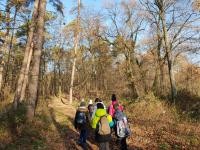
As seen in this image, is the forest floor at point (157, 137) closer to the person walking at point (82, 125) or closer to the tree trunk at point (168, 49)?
the person walking at point (82, 125)

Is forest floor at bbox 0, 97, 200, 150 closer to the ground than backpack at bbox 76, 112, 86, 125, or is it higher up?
closer to the ground

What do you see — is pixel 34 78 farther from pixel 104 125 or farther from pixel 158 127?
pixel 104 125

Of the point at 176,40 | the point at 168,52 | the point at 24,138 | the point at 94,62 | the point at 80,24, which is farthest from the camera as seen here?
the point at 94,62

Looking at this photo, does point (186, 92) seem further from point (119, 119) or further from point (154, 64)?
point (119, 119)

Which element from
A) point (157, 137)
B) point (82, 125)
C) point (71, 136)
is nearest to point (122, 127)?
point (82, 125)

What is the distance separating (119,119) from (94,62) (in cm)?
4667

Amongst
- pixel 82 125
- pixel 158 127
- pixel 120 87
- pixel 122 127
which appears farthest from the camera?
pixel 120 87

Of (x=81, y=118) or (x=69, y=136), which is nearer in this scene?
(x=81, y=118)

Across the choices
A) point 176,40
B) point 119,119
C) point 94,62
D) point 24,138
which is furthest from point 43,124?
point 94,62

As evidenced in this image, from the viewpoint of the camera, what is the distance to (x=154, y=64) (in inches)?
1588

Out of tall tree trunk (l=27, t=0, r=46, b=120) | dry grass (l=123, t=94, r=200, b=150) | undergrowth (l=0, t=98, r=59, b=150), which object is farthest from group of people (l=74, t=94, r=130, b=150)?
tall tree trunk (l=27, t=0, r=46, b=120)

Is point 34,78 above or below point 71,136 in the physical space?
above

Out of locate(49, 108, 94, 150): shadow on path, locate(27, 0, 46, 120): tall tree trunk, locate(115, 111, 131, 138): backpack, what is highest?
locate(27, 0, 46, 120): tall tree trunk

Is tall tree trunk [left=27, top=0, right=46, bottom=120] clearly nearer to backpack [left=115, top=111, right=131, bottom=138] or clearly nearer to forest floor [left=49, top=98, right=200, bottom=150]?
forest floor [left=49, top=98, right=200, bottom=150]
